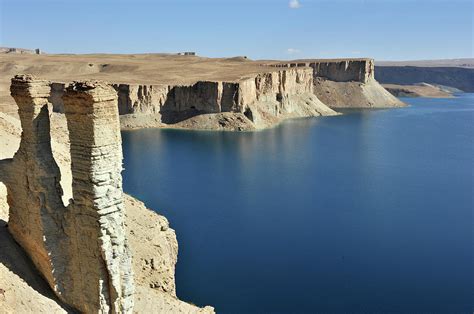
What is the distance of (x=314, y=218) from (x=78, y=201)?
2133 centimetres

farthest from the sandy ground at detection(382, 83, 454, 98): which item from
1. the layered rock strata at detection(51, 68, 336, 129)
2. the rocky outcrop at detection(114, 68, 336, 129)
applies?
the layered rock strata at detection(51, 68, 336, 129)

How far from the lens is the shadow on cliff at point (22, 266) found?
42.8ft

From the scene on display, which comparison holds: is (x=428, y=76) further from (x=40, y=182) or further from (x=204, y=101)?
(x=40, y=182)

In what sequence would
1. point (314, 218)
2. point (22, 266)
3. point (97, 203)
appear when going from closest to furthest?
point (97, 203)
point (22, 266)
point (314, 218)

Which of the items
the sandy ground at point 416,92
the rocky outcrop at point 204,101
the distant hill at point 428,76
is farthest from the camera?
the distant hill at point 428,76

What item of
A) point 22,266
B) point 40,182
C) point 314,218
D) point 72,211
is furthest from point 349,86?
point 72,211

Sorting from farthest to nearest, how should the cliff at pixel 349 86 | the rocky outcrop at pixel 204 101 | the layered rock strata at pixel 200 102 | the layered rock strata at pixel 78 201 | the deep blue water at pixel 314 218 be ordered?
the cliff at pixel 349 86 < the rocky outcrop at pixel 204 101 < the layered rock strata at pixel 200 102 < the deep blue water at pixel 314 218 < the layered rock strata at pixel 78 201

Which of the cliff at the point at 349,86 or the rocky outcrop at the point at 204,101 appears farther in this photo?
the cliff at the point at 349,86

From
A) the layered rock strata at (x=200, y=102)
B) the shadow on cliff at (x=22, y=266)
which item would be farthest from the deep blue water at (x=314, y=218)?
the shadow on cliff at (x=22, y=266)

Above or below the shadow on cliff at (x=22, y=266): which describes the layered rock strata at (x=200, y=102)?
above

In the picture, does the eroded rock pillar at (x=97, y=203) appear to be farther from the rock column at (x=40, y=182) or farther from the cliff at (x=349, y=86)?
the cliff at (x=349, y=86)

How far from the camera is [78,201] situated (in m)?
12.1

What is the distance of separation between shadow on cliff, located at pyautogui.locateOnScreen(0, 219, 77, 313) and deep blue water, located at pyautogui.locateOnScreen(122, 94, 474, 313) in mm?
8159

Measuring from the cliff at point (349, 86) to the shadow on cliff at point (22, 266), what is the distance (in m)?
94.3
